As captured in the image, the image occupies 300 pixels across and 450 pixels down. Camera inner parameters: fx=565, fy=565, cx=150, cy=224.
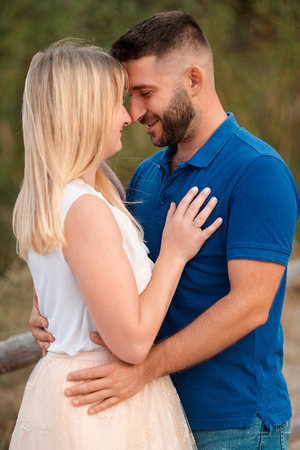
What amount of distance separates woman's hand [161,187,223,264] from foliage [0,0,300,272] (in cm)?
253

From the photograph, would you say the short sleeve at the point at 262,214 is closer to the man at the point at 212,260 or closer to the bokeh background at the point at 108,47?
the man at the point at 212,260

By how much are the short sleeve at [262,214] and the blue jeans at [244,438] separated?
1.81 ft

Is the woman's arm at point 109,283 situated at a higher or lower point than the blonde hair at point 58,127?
lower

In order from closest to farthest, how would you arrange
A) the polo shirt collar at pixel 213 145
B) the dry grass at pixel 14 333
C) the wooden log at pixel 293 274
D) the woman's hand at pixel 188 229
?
the woman's hand at pixel 188 229
the polo shirt collar at pixel 213 145
the dry grass at pixel 14 333
the wooden log at pixel 293 274

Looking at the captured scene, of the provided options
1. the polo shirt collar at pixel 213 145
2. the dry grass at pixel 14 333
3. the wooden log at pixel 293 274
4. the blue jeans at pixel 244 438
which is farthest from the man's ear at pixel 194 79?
the wooden log at pixel 293 274

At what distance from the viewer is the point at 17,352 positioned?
2.69 meters

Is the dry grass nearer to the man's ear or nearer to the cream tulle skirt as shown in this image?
the cream tulle skirt

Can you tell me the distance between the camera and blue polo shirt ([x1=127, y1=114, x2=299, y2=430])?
171 centimetres

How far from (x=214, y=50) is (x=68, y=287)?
4.59 meters

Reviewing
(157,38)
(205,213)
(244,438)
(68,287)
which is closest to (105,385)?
(68,287)

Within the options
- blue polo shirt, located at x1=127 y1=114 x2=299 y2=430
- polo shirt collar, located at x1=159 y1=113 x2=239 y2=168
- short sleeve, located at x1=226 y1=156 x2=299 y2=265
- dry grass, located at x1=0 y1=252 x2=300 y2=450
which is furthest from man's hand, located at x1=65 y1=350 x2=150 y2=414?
dry grass, located at x1=0 y1=252 x2=300 y2=450

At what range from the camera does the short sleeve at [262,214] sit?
1.70 m

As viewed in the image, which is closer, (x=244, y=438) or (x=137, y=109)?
(x=244, y=438)

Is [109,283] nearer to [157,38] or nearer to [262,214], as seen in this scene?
[262,214]
